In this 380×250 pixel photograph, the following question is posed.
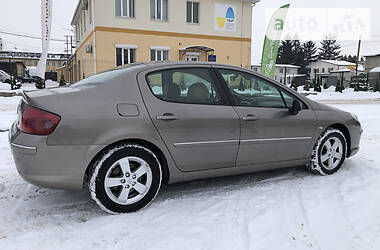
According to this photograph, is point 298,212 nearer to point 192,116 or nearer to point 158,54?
point 192,116

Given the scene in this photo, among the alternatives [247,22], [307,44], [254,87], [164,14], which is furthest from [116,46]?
[307,44]

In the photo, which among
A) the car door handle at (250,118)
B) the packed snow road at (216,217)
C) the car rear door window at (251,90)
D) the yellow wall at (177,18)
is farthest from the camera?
the yellow wall at (177,18)

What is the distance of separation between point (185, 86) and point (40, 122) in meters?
1.36

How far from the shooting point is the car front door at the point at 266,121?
329cm

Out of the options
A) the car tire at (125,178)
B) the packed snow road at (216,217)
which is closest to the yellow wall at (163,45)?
the packed snow road at (216,217)

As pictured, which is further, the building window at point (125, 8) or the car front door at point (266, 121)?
the building window at point (125, 8)

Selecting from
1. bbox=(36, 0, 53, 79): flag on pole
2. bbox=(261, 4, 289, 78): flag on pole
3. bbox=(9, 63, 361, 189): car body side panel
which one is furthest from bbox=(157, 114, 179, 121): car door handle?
bbox=(36, 0, 53, 79): flag on pole

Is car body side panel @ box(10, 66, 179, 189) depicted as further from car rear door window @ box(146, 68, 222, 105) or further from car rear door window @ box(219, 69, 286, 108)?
car rear door window @ box(219, 69, 286, 108)

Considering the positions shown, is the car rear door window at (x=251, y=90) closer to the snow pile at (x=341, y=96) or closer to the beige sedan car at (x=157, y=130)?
the beige sedan car at (x=157, y=130)

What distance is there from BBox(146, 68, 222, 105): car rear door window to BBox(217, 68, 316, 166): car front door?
0.67 feet

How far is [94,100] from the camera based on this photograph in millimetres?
2686

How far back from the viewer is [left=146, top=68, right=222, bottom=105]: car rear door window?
9.82ft

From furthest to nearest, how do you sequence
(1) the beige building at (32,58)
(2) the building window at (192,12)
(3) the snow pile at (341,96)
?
1. (1) the beige building at (32,58)
2. (2) the building window at (192,12)
3. (3) the snow pile at (341,96)

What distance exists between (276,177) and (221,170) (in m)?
0.97
